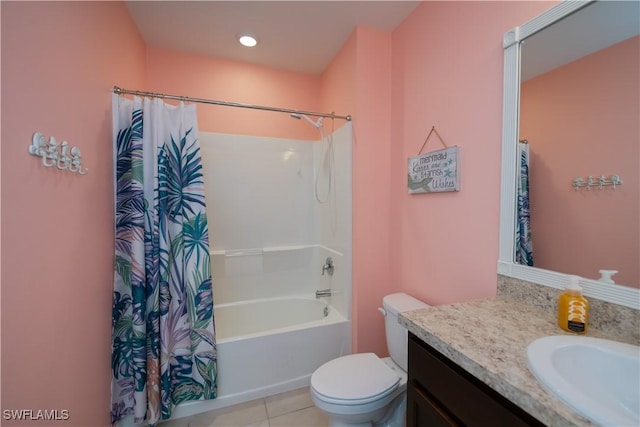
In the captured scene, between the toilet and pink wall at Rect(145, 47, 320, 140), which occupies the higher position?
pink wall at Rect(145, 47, 320, 140)

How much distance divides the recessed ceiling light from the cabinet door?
8.00 ft

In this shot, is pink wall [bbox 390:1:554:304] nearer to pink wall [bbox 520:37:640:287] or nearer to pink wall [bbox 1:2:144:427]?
pink wall [bbox 520:37:640:287]

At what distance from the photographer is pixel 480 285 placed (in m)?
1.24

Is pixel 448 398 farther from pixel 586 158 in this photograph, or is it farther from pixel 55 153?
pixel 55 153

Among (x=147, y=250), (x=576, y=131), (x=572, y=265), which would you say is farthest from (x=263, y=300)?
(x=576, y=131)

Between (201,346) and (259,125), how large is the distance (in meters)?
1.95

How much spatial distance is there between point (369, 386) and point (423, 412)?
470 mm

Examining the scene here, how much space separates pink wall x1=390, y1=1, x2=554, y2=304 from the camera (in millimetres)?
1183

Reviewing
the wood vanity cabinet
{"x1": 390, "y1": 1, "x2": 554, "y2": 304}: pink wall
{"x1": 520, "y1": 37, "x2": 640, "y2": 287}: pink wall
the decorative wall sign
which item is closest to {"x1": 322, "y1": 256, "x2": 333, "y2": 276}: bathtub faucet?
{"x1": 390, "y1": 1, "x2": 554, "y2": 304}: pink wall

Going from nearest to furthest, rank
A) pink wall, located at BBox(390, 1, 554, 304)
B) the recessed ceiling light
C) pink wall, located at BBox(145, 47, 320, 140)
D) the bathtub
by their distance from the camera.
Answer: pink wall, located at BBox(390, 1, 554, 304)
the bathtub
the recessed ceiling light
pink wall, located at BBox(145, 47, 320, 140)

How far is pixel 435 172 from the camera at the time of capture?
1495 mm

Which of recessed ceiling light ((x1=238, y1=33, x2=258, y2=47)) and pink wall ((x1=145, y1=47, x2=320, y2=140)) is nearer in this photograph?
recessed ceiling light ((x1=238, y1=33, x2=258, y2=47))

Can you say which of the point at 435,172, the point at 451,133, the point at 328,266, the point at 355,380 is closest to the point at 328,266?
the point at 328,266

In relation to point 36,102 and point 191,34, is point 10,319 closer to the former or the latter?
point 36,102
